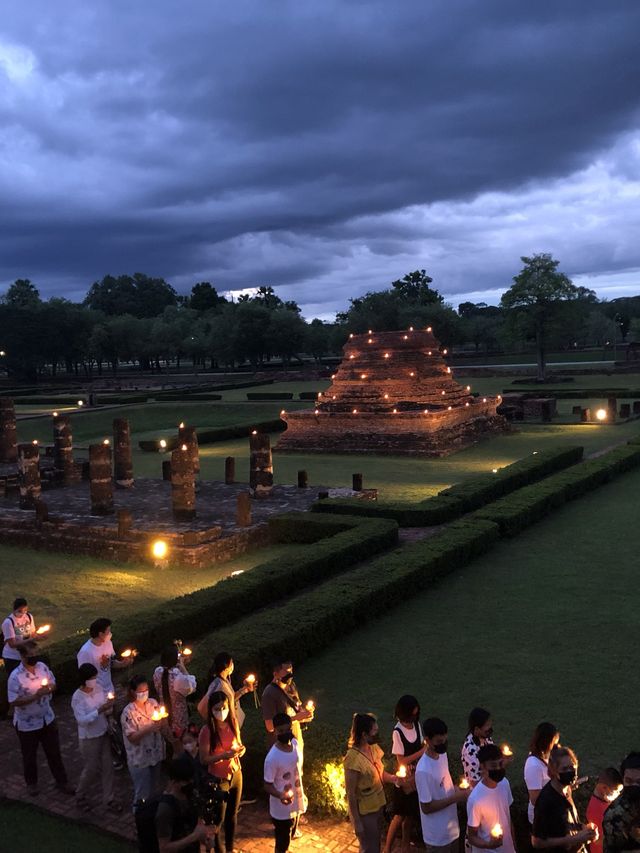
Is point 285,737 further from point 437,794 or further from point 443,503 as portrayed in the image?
point 443,503

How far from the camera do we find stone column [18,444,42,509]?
19.4 metres

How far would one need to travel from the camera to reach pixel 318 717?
8.34m

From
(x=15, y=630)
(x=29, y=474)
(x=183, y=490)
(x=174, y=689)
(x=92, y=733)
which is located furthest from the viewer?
(x=29, y=474)

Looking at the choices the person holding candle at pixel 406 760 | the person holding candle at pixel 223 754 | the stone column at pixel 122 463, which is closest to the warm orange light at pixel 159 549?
the stone column at pixel 122 463

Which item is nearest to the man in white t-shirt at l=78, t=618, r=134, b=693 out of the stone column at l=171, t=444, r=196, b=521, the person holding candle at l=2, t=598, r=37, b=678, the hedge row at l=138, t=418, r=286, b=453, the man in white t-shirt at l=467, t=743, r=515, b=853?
the person holding candle at l=2, t=598, r=37, b=678

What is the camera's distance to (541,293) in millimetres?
61094

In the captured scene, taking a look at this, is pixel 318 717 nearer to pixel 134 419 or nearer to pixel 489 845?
pixel 489 845

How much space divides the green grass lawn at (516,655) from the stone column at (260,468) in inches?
312

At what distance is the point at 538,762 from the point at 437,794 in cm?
77

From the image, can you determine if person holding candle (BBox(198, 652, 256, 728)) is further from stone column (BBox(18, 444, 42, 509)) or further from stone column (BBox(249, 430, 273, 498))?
stone column (BBox(18, 444, 42, 509))

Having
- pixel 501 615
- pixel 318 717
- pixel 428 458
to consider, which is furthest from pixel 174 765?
pixel 428 458

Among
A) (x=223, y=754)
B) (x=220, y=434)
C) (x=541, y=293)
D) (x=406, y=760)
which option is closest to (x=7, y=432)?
(x=220, y=434)

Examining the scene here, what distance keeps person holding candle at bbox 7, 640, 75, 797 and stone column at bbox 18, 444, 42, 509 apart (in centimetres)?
1316

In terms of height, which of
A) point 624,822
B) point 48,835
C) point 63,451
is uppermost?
point 63,451
